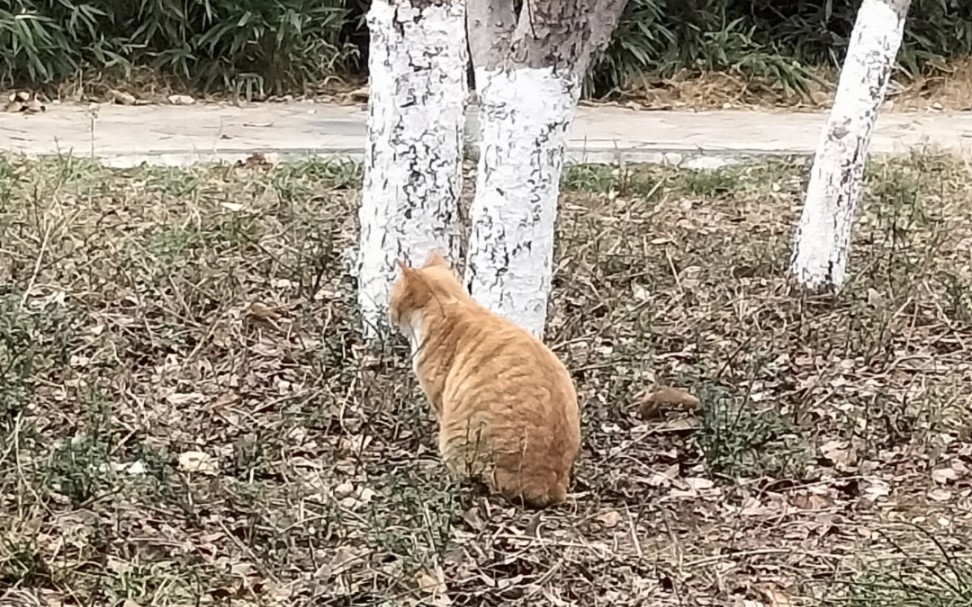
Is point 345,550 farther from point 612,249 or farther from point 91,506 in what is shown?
point 612,249

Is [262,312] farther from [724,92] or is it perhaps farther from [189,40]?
[724,92]

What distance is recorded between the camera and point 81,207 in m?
5.51

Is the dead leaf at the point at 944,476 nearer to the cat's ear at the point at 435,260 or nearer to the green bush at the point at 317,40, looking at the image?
the cat's ear at the point at 435,260

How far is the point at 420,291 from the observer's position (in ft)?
12.0

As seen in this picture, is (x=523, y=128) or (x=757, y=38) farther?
(x=757, y=38)

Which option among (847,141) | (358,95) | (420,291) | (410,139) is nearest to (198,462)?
(420,291)

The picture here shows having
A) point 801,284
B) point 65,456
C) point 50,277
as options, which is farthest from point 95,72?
point 65,456

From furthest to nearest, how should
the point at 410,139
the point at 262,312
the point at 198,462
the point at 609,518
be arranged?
the point at 262,312, the point at 410,139, the point at 198,462, the point at 609,518

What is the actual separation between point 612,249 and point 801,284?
77 centimetres

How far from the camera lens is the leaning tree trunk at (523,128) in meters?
3.66

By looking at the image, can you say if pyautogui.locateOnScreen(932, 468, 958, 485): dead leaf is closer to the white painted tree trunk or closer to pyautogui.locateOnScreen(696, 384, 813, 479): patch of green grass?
pyautogui.locateOnScreen(696, 384, 813, 479): patch of green grass

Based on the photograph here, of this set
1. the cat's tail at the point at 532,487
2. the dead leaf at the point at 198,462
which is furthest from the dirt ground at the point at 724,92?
the cat's tail at the point at 532,487

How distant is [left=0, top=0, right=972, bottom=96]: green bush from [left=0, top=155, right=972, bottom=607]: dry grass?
2.93 m

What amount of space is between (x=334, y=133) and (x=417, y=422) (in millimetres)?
4565
